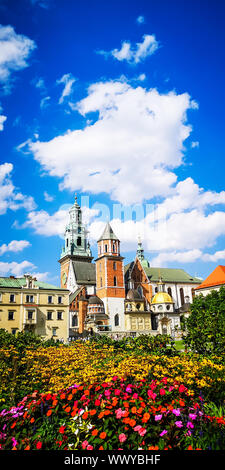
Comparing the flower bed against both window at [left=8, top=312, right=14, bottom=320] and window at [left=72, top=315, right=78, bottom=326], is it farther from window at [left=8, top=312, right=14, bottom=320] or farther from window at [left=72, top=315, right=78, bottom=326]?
window at [left=72, top=315, right=78, bottom=326]

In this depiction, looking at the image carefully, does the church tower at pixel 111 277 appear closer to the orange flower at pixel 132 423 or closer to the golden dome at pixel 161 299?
the golden dome at pixel 161 299

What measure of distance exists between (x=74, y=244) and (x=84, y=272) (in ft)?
31.8

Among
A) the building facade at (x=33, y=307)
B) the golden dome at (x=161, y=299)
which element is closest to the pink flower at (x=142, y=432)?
the building facade at (x=33, y=307)

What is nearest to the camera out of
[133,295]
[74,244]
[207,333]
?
[207,333]

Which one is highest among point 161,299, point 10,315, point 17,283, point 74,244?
point 74,244

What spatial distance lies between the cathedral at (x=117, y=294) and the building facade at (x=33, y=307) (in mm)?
3915

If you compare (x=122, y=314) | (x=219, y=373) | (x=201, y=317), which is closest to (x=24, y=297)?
(x=122, y=314)

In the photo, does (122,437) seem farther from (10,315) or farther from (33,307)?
(33,307)

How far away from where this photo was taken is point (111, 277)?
55.6 m

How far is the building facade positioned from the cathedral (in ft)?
12.8

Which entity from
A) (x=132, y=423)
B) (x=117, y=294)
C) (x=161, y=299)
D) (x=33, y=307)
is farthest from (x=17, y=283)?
(x=132, y=423)

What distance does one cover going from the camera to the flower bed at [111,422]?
439 centimetres

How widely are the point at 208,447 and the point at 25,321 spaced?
127ft
